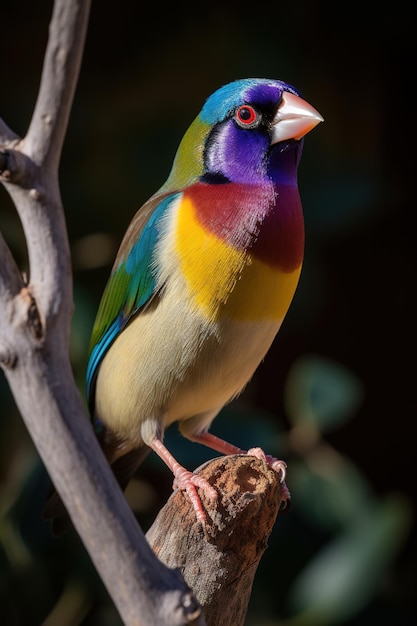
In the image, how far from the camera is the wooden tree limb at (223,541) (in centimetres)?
138

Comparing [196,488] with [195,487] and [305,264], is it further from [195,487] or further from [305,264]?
[305,264]

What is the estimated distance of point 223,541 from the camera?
1.40 metres

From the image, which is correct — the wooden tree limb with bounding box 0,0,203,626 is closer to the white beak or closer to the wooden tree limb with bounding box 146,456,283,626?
the wooden tree limb with bounding box 146,456,283,626

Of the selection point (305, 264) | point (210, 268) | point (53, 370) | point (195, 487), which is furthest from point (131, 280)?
point (305, 264)

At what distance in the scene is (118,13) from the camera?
9.59 feet

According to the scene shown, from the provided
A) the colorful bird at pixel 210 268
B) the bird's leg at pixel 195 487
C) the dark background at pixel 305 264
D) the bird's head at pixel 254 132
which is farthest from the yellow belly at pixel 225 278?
the dark background at pixel 305 264

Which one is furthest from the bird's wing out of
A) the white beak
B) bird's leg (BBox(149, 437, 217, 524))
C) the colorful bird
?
bird's leg (BBox(149, 437, 217, 524))

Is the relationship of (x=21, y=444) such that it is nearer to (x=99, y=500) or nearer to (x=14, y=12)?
(x=14, y=12)

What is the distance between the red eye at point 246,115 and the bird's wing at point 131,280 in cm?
18

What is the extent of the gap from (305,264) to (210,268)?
1092mm

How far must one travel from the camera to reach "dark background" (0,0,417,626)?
2.36m

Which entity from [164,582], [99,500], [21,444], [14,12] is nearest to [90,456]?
[99,500]

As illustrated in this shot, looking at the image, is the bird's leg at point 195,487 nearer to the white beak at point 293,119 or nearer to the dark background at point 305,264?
the white beak at point 293,119

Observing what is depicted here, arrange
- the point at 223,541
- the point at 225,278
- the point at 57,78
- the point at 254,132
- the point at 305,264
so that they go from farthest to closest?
the point at 305,264 < the point at 254,132 < the point at 225,278 < the point at 223,541 < the point at 57,78
